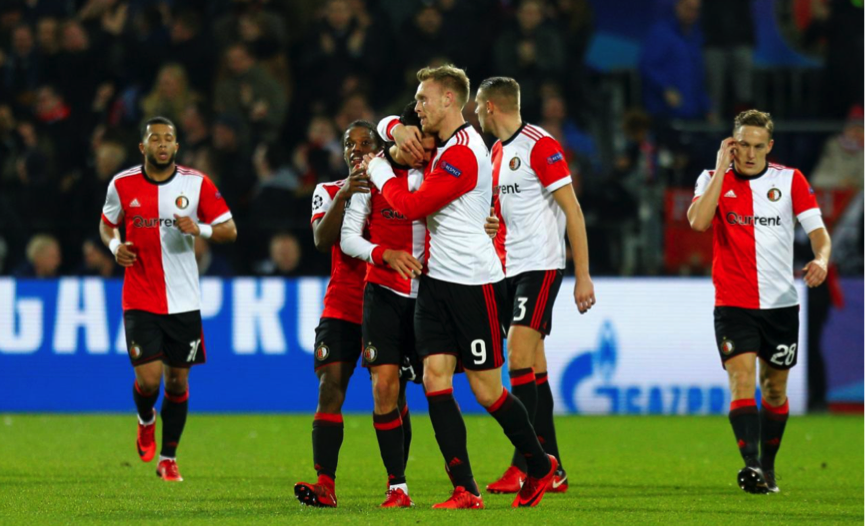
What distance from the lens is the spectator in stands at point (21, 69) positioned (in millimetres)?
16328

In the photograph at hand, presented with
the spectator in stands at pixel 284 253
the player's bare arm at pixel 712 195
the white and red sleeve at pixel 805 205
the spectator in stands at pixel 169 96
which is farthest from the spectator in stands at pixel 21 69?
the white and red sleeve at pixel 805 205

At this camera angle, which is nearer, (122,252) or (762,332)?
(762,332)

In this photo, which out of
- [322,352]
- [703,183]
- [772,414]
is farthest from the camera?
[772,414]

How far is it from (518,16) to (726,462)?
27.3 ft

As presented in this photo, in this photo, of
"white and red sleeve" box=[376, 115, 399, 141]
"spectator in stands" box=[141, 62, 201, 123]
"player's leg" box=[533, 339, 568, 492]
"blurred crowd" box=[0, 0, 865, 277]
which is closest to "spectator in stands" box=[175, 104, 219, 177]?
"blurred crowd" box=[0, 0, 865, 277]

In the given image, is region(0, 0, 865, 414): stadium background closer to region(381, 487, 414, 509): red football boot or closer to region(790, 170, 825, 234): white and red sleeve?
region(790, 170, 825, 234): white and red sleeve

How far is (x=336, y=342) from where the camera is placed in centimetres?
688

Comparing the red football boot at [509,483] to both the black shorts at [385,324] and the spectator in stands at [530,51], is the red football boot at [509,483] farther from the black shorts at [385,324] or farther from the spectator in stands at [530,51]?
the spectator in stands at [530,51]

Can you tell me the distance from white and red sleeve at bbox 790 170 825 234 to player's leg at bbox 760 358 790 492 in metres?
0.87

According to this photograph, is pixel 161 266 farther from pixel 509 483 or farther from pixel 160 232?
pixel 509 483

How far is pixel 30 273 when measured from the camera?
13789 mm

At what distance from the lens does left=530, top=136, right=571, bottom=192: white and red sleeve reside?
7.45 metres

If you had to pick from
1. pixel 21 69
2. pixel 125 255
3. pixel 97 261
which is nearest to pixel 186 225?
pixel 125 255

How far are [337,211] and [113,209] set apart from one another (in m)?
2.57
